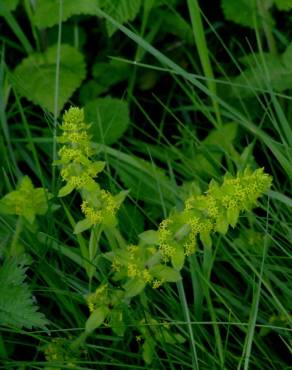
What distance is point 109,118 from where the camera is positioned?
1828 mm

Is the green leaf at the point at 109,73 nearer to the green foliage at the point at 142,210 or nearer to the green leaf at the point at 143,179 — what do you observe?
the green foliage at the point at 142,210

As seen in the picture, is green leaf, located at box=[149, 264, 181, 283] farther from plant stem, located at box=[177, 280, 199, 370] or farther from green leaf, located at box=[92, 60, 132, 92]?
green leaf, located at box=[92, 60, 132, 92]

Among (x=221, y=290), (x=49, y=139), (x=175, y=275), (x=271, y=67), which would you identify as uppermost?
(x=271, y=67)

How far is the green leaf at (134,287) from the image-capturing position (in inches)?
45.4

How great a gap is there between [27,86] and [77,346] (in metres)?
0.89

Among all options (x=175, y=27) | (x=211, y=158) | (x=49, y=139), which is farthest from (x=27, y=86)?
(x=211, y=158)

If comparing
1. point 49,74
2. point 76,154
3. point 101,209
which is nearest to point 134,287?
point 101,209

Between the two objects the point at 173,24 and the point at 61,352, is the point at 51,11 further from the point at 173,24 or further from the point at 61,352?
the point at 61,352

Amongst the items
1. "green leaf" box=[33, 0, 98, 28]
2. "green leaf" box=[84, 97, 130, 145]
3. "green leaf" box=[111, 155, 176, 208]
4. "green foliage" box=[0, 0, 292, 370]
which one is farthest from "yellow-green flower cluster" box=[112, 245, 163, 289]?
"green leaf" box=[33, 0, 98, 28]

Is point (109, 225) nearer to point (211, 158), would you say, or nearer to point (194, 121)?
point (211, 158)

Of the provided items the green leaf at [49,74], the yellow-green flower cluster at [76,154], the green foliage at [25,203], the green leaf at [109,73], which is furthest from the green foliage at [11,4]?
the yellow-green flower cluster at [76,154]

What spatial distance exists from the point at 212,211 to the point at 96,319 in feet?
0.95

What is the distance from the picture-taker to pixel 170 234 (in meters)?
1.15

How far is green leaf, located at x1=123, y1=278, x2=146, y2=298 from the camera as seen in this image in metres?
1.15
